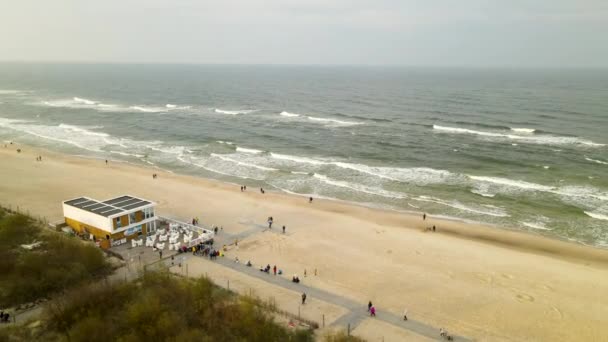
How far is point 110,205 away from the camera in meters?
32.9

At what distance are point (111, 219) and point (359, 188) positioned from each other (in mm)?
27065

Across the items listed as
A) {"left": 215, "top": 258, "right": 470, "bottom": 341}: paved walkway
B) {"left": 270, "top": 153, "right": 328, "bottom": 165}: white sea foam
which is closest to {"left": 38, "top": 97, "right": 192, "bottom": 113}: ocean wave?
{"left": 270, "top": 153, "right": 328, "bottom": 165}: white sea foam

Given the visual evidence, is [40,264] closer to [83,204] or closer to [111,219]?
[111,219]

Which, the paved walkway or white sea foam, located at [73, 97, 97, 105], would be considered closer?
the paved walkway

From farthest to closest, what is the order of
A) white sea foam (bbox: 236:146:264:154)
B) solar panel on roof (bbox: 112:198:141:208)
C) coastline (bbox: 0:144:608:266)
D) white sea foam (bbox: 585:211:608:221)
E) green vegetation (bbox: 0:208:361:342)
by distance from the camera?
white sea foam (bbox: 236:146:264:154) → white sea foam (bbox: 585:211:608:221) → coastline (bbox: 0:144:608:266) → solar panel on roof (bbox: 112:198:141:208) → green vegetation (bbox: 0:208:361:342)

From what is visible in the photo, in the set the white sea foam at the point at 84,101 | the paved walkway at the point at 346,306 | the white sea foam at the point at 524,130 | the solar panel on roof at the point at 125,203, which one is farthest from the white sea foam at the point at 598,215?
the white sea foam at the point at 84,101

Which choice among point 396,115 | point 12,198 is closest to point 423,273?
point 12,198

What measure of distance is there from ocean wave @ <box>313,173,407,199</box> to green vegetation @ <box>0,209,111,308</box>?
29.0 metres

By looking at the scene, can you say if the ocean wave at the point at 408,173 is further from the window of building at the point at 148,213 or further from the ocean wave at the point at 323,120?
the window of building at the point at 148,213

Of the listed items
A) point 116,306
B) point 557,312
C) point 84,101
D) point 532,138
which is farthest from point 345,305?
point 84,101

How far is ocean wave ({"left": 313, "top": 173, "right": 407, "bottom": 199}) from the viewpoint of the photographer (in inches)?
1850

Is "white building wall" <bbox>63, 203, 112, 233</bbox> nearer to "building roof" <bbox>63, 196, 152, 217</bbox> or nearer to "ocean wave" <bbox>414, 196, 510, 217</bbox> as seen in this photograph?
"building roof" <bbox>63, 196, 152, 217</bbox>

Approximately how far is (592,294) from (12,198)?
47.3m

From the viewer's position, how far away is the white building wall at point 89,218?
3046 centimetres
